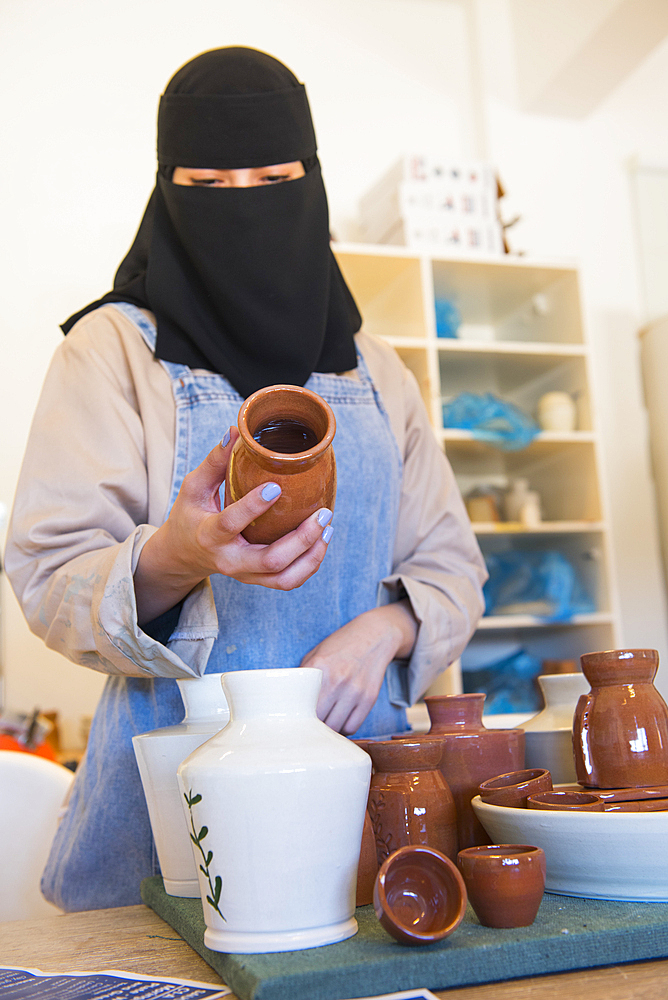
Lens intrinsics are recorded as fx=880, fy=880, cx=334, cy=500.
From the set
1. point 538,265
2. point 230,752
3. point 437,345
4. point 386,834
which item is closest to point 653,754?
point 386,834

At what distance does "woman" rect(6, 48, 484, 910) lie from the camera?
0.92m

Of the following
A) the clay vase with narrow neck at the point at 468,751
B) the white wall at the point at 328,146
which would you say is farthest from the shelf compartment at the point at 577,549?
the clay vase with narrow neck at the point at 468,751

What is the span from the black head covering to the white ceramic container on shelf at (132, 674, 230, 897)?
430 mm

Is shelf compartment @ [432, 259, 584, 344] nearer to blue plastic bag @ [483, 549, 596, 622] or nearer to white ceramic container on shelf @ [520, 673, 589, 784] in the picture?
blue plastic bag @ [483, 549, 596, 622]

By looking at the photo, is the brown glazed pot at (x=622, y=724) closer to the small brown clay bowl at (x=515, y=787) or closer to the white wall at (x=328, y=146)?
the small brown clay bowl at (x=515, y=787)

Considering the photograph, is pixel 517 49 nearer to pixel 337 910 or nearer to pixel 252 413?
pixel 252 413

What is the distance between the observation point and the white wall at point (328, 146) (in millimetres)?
2877

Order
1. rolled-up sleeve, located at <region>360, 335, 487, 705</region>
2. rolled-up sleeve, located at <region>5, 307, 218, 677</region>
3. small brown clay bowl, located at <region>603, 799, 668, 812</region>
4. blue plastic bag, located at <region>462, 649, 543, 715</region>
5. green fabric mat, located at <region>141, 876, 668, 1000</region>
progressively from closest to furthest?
green fabric mat, located at <region>141, 876, 668, 1000</region>
small brown clay bowl, located at <region>603, 799, 668, 812</region>
rolled-up sleeve, located at <region>5, 307, 218, 677</region>
rolled-up sleeve, located at <region>360, 335, 487, 705</region>
blue plastic bag, located at <region>462, 649, 543, 715</region>

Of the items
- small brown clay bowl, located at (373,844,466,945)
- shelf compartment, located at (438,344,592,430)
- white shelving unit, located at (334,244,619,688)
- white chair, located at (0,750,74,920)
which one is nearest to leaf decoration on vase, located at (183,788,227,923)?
small brown clay bowl, located at (373,844,466,945)

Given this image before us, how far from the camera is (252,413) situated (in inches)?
25.5

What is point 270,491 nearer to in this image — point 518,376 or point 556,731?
point 556,731

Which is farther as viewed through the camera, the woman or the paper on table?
the woman

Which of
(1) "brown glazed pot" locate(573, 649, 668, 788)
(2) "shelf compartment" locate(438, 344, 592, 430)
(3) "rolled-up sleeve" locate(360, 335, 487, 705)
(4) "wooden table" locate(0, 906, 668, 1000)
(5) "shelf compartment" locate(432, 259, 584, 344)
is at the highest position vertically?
(5) "shelf compartment" locate(432, 259, 584, 344)

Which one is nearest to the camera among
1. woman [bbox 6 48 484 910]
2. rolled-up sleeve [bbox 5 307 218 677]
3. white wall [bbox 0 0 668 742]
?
rolled-up sleeve [bbox 5 307 218 677]
